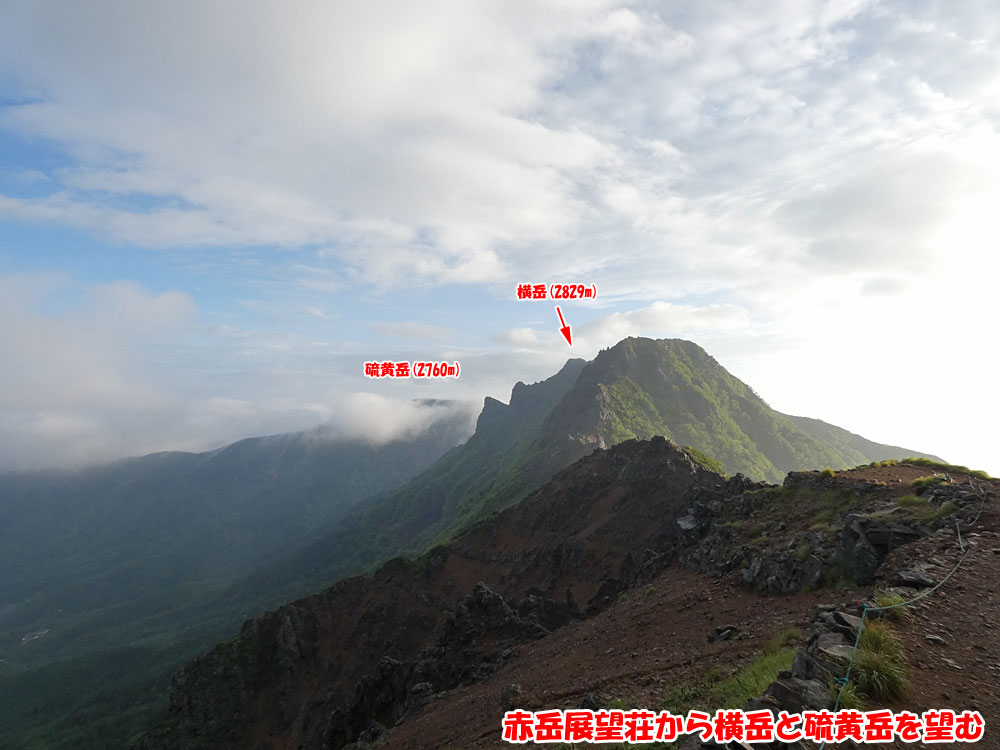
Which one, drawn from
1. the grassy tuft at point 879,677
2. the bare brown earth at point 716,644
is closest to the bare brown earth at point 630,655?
the bare brown earth at point 716,644

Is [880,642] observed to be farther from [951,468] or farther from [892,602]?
[951,468]

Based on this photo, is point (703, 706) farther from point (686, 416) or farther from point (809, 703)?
point (686, 416)

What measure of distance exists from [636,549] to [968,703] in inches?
1574

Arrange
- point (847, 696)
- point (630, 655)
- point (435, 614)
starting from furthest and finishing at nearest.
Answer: point (435, 614) → point (630, 655) → point (847, 696)

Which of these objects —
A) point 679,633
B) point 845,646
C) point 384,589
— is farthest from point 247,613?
point 845,646

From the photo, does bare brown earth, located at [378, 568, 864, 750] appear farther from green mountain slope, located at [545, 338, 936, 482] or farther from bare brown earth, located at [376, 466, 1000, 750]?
green mountain slope, located at [545, 338, 936, 482]

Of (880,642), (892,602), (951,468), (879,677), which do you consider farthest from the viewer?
(951,468)

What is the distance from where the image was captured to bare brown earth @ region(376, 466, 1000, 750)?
39.3ft

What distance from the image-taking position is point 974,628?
44.0 ft

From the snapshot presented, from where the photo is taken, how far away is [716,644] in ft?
66.6

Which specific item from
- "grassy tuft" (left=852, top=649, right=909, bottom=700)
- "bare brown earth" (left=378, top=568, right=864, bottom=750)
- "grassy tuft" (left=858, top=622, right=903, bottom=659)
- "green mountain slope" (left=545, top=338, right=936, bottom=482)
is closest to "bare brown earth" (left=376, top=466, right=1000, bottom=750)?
"bare brown earth" (left=378, top=568, right=864, bottom=750)

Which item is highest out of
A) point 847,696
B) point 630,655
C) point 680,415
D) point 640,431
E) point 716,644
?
point 680,415

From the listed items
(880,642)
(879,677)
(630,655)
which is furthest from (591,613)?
(879,677)

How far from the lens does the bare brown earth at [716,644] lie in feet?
39.3
